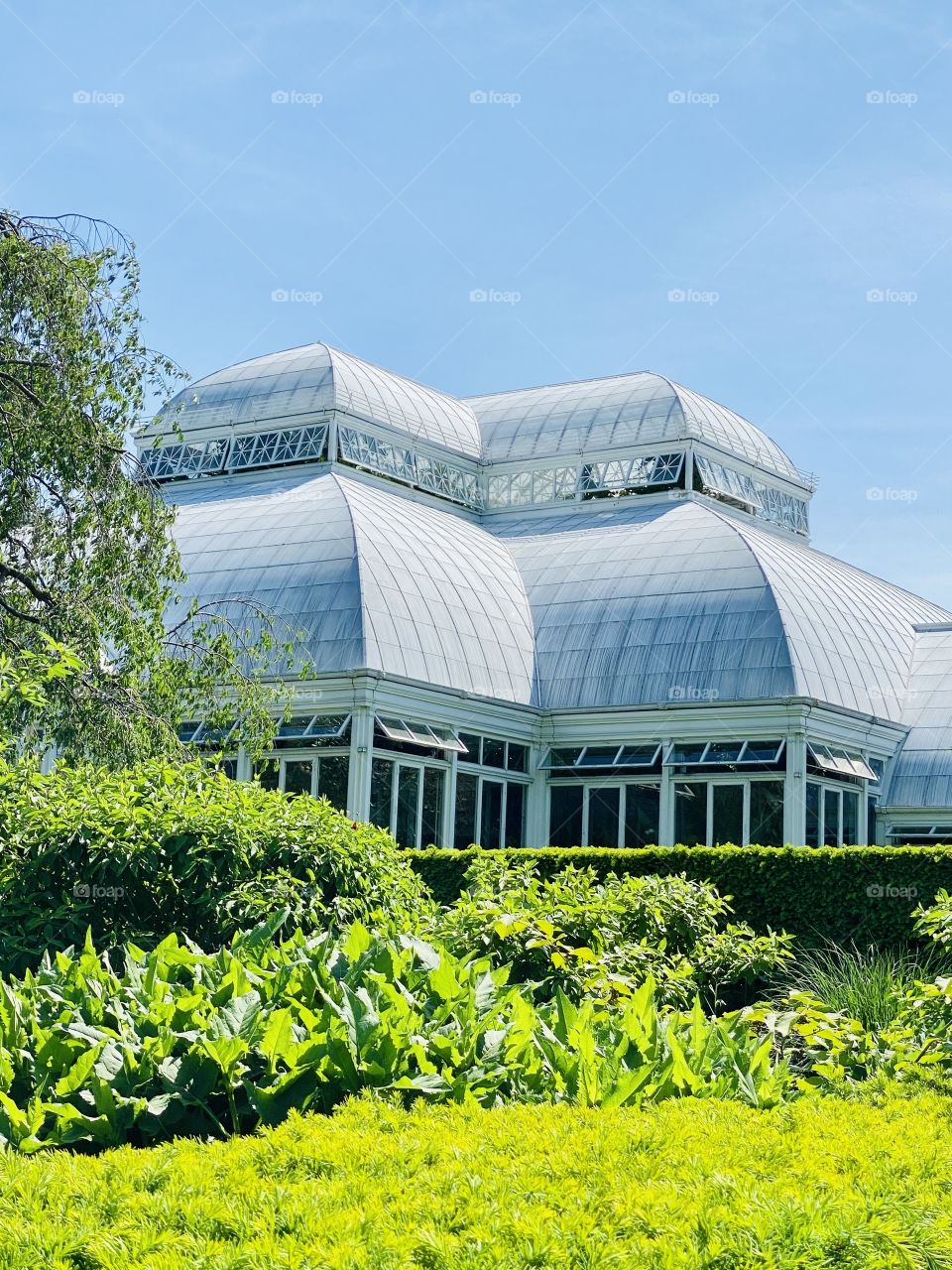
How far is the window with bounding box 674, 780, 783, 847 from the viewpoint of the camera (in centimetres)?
2845

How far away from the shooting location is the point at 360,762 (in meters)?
26.9

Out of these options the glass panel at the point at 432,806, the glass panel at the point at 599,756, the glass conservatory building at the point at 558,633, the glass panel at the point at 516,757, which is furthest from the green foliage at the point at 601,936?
the glass panel at the point at 516,757

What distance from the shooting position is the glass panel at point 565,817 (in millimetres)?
30766

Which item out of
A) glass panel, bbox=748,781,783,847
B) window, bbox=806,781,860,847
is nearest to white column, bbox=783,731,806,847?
glass panel, bbox=748,781,783,847

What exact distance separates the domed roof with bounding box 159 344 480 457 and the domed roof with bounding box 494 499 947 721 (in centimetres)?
518

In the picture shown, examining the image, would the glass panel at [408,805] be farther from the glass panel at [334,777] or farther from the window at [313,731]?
the window at [313,731]

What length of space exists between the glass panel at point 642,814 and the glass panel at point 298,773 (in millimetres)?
6703

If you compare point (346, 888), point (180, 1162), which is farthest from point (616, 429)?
point (180, 1162)

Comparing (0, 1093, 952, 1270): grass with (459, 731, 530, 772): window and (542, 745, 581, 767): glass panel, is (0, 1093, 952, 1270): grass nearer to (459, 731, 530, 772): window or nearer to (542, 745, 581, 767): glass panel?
(459, 731, 530, 772): window

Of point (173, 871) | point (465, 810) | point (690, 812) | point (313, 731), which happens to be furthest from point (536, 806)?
point (173, 871)

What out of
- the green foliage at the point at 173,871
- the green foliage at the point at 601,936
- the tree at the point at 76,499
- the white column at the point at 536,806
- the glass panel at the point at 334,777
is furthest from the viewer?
the white column at the point at 536,806

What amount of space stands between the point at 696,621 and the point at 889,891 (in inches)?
541

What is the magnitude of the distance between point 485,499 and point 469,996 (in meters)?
32.7

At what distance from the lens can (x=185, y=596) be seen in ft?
103
